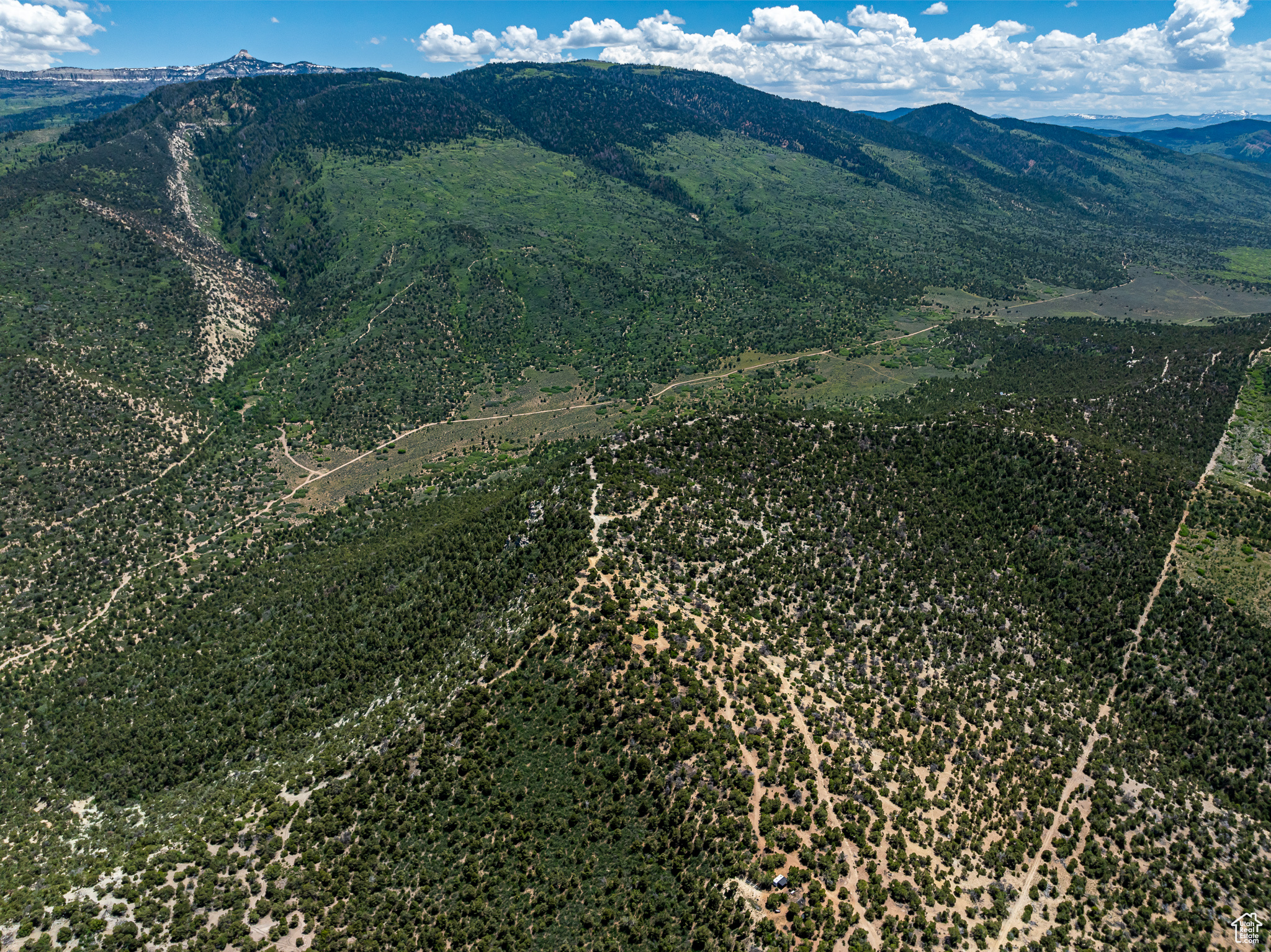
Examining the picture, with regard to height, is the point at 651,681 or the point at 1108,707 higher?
the point at 651,681

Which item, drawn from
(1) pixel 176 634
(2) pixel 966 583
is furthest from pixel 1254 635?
(1) pixel 176 634

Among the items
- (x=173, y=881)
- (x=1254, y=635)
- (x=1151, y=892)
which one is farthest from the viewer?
(x=1254, y=635)

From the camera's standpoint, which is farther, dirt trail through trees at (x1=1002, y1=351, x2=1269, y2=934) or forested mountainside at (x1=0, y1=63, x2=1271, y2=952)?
dirt trail through trees at (x1=1002, y1=351, x2=1269, y2=934)

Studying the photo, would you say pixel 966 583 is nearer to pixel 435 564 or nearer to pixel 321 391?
pixel 435 564

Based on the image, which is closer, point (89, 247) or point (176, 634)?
point (176, 634)

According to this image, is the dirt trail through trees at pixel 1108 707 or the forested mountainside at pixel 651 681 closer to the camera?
the forested mountainside at pixel 651 681

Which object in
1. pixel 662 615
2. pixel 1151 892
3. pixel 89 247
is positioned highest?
pixel 89 247

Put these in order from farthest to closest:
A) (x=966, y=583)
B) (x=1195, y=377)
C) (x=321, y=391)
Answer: (x=321, y=391)
(x=1195, y=377)
(x=966, y=583)

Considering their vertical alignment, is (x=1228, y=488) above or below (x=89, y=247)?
below

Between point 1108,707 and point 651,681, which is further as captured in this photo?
point 1108,707
